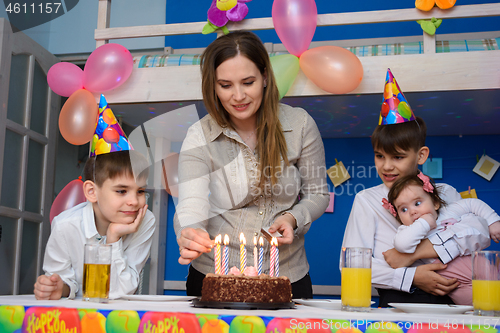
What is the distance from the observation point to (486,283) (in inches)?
28.5

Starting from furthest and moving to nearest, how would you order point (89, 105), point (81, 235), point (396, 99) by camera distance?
point (89, 105) → point (396, 99) → point (81, 235)

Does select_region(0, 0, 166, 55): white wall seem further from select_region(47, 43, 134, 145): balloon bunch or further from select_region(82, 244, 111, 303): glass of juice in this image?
select_region(82, 244, 111, 303): glass of juice

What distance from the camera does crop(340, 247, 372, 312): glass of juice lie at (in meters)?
0.74

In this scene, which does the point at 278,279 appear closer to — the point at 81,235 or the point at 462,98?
the point at 81,235

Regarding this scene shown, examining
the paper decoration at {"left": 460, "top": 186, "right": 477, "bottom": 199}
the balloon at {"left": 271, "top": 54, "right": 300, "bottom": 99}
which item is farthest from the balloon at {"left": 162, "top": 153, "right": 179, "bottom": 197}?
the paper decoration at {"left": 460, "top": 186, "right": 477, "bottom": 199}

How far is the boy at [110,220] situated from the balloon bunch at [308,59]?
76 centimetres

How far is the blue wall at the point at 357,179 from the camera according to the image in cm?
280

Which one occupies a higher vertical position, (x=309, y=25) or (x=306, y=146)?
(x=309, y=25)

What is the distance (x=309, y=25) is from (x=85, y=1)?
86.4 inches

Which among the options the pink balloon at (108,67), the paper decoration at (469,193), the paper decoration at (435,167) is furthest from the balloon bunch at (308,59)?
the paper decoration at (469,193)

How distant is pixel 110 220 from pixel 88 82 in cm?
96

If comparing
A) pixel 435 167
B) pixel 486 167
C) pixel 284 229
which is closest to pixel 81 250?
pixel 284 229

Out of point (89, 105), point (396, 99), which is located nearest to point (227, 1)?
point (89, 105)

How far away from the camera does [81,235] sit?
1292mm
